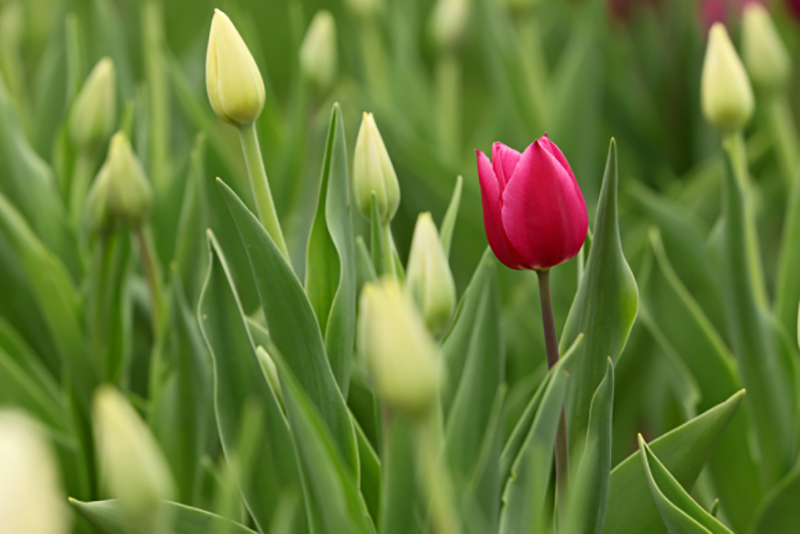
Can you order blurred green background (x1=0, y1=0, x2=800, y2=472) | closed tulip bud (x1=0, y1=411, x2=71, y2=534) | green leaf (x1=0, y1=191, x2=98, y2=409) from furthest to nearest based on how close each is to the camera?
1. blurred green background (x1=0, y1=0, x2=800, y2=472)
2. green leaf (x1=0, y1=191, x2=98, y2=409)
3. closed tulip bud (x1=0, y1=411, x2=71, y2=534)

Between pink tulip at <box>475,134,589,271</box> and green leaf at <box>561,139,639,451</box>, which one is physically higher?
pink tulip at <box>475,134,589,271</box>

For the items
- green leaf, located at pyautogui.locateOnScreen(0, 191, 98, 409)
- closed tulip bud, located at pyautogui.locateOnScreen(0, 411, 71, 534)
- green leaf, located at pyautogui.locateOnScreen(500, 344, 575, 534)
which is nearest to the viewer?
closed tulip bud, located at pyautogui.locateOnScreen(0, 411, 71, 534)

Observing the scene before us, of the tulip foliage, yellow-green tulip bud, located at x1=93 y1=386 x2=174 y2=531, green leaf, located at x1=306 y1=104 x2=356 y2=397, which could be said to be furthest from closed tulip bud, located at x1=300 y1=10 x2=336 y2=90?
yellow-green tulip bud, located at x1=93 y1=386 x2=174 y2=531

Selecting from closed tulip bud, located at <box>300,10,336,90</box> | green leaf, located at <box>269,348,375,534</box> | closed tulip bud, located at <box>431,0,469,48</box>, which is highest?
closed tulip bud, located at <box>431,0,469,48</box>

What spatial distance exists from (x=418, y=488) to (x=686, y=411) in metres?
0.31

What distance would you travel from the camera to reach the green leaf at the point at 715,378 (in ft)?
1.71

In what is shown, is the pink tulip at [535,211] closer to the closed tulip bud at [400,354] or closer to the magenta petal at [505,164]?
the magenta petal at [505,164]

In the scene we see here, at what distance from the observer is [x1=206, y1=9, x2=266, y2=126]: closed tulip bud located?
34 cm

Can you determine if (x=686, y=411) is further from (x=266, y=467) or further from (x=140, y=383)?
(x=140, y=383)

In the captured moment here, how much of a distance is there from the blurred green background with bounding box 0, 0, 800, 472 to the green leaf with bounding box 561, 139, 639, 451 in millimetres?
181

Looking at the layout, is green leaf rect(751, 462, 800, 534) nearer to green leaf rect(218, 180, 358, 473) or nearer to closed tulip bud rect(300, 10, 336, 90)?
green leaf rect(218, 180, 358, 473)

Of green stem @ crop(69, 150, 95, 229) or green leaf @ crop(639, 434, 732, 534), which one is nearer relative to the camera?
green leaf @ crop(639, 434, 732, 534)

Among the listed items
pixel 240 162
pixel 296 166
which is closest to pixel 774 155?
pixel 296 166

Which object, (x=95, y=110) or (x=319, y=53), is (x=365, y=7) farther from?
(x=95, y=110)
